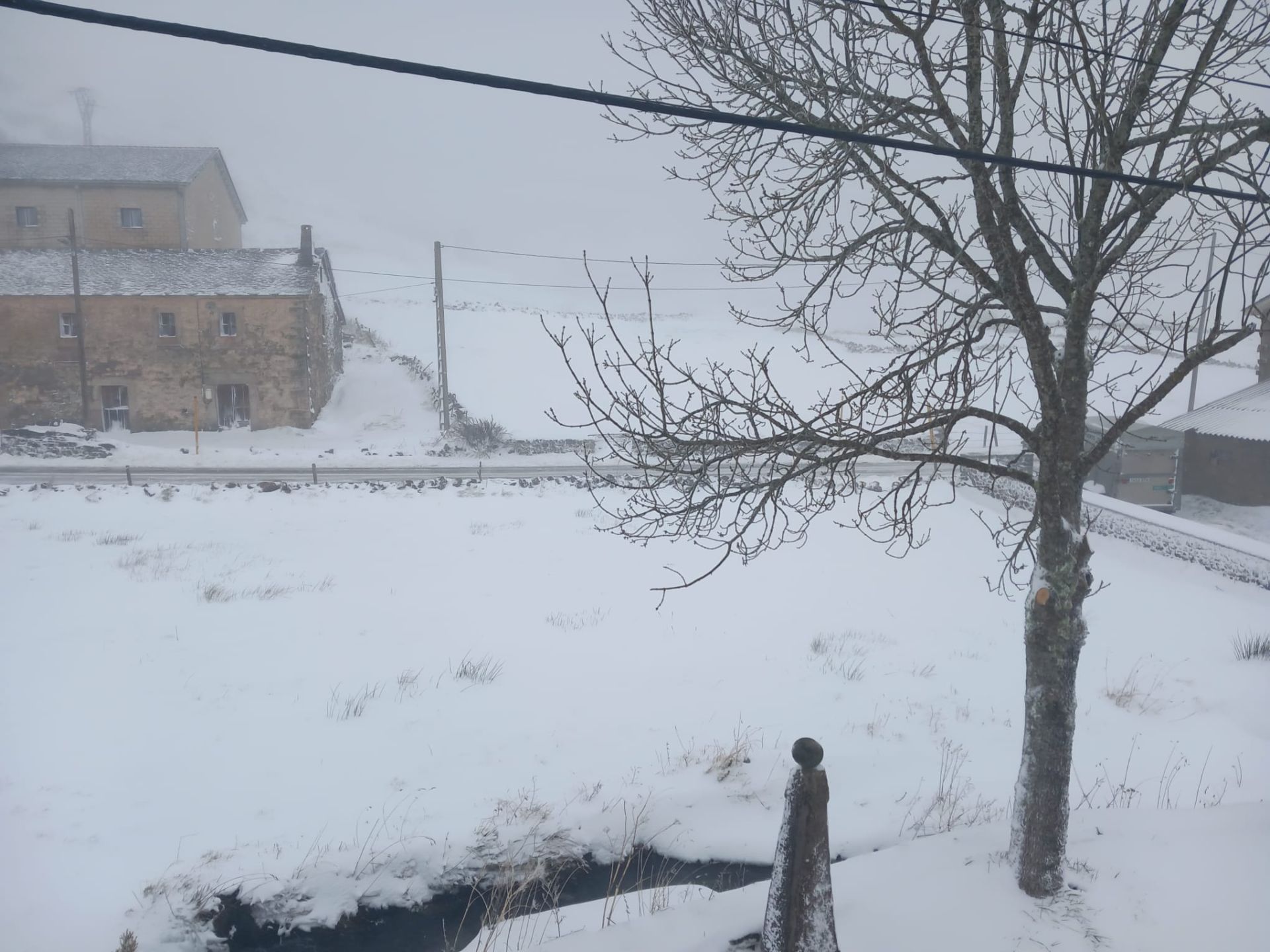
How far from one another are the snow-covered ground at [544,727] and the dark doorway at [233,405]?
13.6m

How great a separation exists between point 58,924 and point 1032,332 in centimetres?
642

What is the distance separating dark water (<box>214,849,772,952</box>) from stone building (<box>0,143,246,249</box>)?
2356 centimetres

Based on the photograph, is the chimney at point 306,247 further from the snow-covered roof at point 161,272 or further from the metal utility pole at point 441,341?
the metal utility pole at point 441,341

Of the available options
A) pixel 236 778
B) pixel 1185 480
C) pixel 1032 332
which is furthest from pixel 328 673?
pixel 1185 480

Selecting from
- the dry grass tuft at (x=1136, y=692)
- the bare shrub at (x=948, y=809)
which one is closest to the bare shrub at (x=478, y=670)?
the bare shrub at (x=948, y=809)

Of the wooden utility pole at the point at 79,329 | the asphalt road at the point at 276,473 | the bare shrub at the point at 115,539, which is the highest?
the wooden utility pole at the point at 79,329

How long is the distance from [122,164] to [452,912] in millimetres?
36526

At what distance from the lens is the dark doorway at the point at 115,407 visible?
25797mm

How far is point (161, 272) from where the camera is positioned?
2698 cm

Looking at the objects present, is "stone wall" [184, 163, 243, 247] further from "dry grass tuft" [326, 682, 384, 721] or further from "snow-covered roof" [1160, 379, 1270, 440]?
"snow-covered roof" [1160, 379, 1270, 440]

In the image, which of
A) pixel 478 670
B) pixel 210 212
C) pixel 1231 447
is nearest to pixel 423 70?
pixel 478 670

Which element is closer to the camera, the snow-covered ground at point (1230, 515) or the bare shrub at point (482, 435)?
the snow-covered ground at point (1230, 515)

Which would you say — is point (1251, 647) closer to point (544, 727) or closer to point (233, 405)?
point (544, 727)

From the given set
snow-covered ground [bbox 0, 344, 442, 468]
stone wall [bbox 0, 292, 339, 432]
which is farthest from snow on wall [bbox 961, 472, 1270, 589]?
stone wall [bbox 0, 292, 339, 432]
